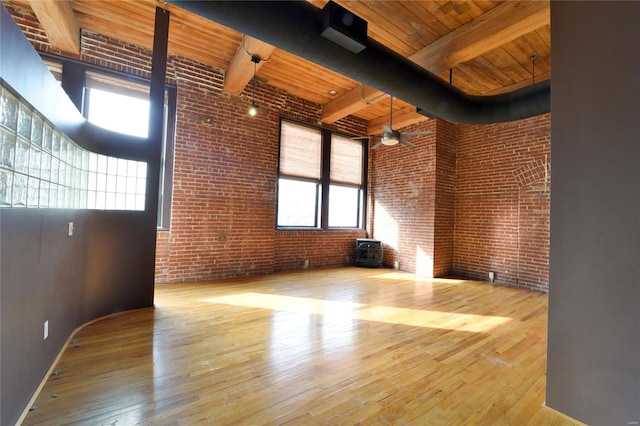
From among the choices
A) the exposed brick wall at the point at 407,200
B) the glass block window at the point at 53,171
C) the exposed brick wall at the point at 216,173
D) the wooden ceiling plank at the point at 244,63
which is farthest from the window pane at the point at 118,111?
the exposed brick wall at the point at 407,200

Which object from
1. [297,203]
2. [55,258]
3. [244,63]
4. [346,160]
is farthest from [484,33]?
[55,258]

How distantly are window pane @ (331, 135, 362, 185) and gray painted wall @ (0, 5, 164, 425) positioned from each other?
4.10 metres

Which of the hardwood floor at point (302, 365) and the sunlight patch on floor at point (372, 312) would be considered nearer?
the hardwood floor at point (302, 365)

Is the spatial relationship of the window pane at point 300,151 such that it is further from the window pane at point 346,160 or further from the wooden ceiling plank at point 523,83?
the wooden ceiling plank at point 523,83

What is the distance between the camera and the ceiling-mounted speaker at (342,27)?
89.7 inches

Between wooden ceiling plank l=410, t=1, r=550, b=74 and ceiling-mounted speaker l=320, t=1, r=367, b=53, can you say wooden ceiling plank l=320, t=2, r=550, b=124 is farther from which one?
ceiling-mounted speaker l=320, t=1, r=367, b=53

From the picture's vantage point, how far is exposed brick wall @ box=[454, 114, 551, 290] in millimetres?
5051

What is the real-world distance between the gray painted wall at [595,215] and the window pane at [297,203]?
4807 millimetres

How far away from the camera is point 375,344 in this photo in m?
2.69

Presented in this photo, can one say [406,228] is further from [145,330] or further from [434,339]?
[145,330]

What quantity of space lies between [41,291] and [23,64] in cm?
147

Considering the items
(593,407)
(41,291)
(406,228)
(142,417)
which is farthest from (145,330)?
(406,228)

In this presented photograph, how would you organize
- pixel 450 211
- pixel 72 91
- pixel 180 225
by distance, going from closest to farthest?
1. pixel 72 91
2. pixel 180 225
3. pixel 450 211

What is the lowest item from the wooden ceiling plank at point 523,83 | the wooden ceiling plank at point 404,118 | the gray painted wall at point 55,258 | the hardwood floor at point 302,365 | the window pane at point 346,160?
the hardwood floor at point 302,365
